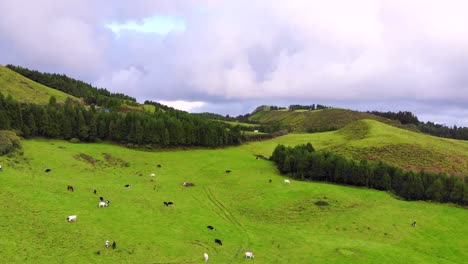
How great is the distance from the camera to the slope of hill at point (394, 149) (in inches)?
4830

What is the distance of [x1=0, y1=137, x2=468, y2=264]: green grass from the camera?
46625mm

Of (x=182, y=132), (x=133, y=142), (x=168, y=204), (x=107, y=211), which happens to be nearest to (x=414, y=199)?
(x=168, y=204)

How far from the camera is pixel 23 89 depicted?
173 metres

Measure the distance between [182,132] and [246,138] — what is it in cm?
4226

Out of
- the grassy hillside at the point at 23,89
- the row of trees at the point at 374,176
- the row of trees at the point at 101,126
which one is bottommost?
the row of trees at the point at 374,176

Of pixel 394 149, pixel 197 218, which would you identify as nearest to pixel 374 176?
pixel 394 149

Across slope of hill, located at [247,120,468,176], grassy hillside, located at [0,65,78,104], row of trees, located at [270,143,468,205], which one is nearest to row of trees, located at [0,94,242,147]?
slope of hill, located at [247,120,468,176]

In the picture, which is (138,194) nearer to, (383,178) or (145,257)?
(145,257)

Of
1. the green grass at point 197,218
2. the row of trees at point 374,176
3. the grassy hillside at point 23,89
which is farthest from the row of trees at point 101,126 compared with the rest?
the grassy hillside at point 23,89

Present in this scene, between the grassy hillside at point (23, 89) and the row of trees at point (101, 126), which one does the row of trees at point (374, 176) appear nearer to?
the row of trees at point (101, 126)

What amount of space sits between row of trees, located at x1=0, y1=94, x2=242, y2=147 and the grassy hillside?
45268 millimetres

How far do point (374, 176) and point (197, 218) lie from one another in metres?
52.7

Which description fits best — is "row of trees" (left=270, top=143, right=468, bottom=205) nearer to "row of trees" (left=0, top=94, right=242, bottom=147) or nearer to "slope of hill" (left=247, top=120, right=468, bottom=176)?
"slope of hill" (left=247, top=120, right=468, bottom=176)

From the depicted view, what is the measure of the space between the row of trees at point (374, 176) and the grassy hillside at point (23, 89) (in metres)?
120
